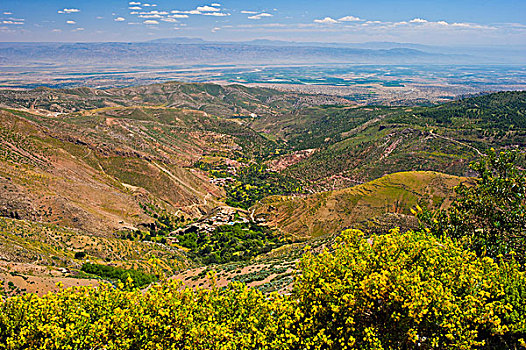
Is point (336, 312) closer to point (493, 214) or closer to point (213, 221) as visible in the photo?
point (493, 214)

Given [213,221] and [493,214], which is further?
[213,221]

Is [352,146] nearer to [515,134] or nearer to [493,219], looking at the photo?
[515,134]

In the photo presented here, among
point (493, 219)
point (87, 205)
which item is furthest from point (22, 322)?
point (87, 205)

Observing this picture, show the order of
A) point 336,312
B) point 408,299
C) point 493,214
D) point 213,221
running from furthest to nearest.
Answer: point 213,221 → point 493,214 → point 336,312 → point 408,299

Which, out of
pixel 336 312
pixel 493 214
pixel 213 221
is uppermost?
pixel 493 214

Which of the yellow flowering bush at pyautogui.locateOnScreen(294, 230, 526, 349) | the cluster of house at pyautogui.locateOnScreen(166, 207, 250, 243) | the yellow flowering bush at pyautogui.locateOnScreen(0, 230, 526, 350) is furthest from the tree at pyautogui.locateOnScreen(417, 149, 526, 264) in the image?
the cluster of house at pyautogui.locateOnScreen(166, 207, 250, 243)

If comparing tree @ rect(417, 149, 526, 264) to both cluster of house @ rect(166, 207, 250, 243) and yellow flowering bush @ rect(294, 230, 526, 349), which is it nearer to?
yellow flowering bush @ rect(294, 230, 526, 349)

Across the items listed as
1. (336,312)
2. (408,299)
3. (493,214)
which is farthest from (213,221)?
(408,299)

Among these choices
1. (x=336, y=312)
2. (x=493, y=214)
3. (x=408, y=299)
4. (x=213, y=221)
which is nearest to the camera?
(x=408, y=299)
